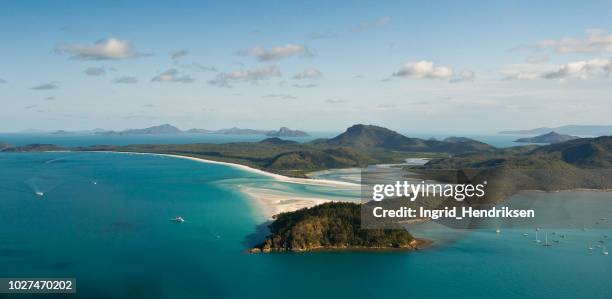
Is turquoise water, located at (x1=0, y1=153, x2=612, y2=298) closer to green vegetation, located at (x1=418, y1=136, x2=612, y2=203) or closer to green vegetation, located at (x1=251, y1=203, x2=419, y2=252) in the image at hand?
green vegetation, located at (x1=251, y1=203, x2=419, y2=252)

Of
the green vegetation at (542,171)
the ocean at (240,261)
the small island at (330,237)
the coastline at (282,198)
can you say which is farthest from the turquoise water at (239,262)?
the green vegetation at (542,171)

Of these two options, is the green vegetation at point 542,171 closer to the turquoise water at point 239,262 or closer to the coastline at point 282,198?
the coastline at point 282,198

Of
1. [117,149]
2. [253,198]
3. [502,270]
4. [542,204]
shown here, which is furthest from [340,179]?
[117,149]

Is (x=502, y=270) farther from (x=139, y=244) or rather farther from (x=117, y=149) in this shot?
(x=117, y=149)

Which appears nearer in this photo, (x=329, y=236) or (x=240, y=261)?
(x=240, y=261)

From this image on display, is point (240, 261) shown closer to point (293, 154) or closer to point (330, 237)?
Result: point (330, 237)

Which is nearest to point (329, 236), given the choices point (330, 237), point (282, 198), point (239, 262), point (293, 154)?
point (330, 237)
